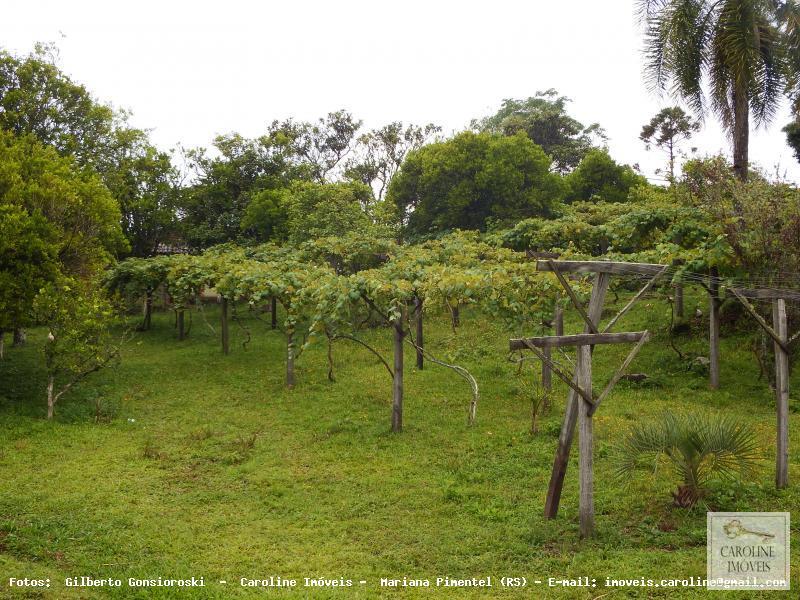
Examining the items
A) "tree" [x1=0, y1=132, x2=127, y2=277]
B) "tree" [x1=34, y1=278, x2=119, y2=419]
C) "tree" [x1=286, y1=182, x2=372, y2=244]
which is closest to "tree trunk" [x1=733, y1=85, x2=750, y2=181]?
"tree" [x1=286, y1=182, x2=372, y2=244]

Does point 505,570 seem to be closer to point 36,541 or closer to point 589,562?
point 589,562

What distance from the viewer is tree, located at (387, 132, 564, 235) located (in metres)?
25.0

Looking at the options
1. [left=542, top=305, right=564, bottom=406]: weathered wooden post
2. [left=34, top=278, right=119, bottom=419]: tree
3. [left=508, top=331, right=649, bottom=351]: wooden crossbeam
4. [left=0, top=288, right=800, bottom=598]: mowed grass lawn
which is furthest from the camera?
[left=34, top=278, right=119, bottom=419]: tree

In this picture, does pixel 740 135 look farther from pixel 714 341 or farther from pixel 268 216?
pixel 268 216

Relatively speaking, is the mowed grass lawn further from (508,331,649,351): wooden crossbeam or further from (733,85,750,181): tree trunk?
(733,85,750,181): tree trunk

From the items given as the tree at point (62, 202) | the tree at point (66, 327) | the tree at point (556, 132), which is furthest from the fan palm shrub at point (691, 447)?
the tree at point (556, 132)

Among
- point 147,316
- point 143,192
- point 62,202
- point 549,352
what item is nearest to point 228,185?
point 143,192

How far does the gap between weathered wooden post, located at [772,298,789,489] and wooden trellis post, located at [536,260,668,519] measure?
2084 millimetres

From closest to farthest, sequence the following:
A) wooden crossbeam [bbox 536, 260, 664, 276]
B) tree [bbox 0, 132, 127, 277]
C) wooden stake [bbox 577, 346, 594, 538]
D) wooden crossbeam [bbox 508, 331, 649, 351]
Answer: wooden crossbeam [bbox 508, 331, 649, 351], wooden crossbeam [bbox 536, 260, 664, 276], wooden stake [bbox 577, 346, 594, 538], tree [bbox 0, 132, 127, 277]

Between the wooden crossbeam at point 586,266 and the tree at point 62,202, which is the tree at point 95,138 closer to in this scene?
the tree at point 62,202

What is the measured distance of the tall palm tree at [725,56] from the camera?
14.8 metres

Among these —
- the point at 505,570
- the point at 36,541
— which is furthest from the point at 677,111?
the point at 36,541

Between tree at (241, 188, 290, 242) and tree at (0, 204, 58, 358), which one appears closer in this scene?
tree at (0, 204, 58, 358)

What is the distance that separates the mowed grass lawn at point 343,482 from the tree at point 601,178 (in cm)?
1244
